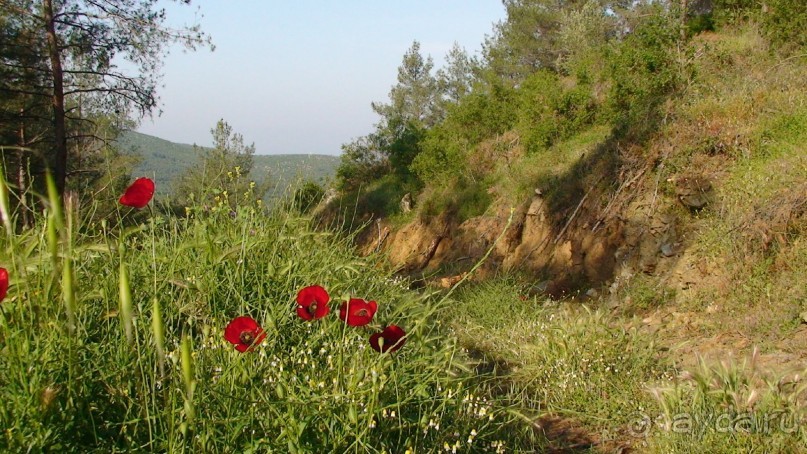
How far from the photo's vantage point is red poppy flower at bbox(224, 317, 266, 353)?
7.25ft

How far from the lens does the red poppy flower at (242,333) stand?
87.0 inches

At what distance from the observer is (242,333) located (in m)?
2.24

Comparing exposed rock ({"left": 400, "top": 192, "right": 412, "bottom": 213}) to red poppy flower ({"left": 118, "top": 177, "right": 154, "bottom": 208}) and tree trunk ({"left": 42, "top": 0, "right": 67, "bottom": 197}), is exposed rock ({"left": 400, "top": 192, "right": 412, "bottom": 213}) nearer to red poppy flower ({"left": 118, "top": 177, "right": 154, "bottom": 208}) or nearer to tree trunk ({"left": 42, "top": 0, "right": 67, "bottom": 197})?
tree trunk ({"left": 42, "top": 0, "right": 67, "bottom": 197})

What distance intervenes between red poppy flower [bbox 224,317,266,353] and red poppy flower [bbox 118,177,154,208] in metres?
0.60

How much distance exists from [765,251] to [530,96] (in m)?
8.73

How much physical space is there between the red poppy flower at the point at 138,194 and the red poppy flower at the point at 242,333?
0.60 metres

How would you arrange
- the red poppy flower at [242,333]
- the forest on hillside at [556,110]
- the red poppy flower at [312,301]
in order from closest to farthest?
the red poppy flower at [242,333] < the red poppy flower at [312,301] < the forest on hillside at [556,110]

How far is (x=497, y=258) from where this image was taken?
37.3 ft

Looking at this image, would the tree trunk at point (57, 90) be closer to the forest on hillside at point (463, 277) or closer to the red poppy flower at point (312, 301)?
the forest on hillside at point (463, 277)

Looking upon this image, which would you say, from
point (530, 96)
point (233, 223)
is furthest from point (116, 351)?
point (530, 96)

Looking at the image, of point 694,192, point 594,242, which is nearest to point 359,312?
point 694,192

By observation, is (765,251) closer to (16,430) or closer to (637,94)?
(637,94)

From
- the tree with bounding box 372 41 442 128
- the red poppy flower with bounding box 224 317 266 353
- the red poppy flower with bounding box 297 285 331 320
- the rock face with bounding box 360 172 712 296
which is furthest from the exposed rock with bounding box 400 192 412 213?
the tree with bounding box 372 41 442 128

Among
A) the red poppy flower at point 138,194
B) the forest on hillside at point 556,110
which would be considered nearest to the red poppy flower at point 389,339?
the red poppy flower at point 138,194
